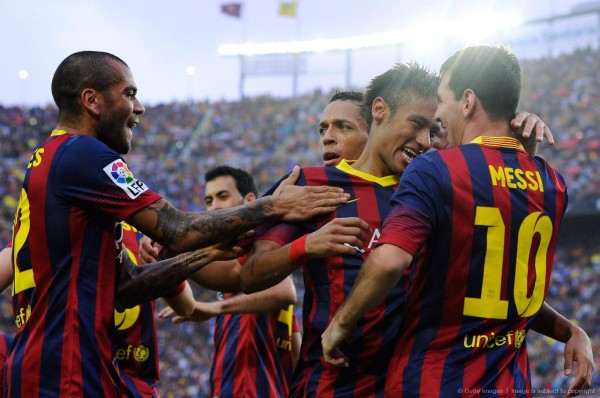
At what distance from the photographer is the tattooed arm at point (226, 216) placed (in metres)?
3.64

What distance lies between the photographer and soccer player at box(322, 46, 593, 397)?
10.1 feet

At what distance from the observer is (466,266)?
3.15 meters

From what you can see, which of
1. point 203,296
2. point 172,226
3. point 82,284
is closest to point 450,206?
point 172,226

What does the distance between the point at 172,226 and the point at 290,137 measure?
29.7 metres

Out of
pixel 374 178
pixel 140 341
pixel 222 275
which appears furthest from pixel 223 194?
pixel 374 178

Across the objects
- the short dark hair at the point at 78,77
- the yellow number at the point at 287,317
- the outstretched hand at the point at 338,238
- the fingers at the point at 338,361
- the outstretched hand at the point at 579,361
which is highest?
the short dark hair at the point at 78,77

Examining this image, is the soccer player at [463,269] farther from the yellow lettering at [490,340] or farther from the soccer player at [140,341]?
the soccer player at [140,341]

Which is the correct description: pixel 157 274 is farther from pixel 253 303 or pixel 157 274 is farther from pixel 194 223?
pixel 253 303

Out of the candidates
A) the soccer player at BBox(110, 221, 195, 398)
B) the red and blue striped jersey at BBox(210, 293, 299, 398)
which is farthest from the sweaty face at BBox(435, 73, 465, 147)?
the red and blue striped jersey at BBox(210, 293, 299, 398)

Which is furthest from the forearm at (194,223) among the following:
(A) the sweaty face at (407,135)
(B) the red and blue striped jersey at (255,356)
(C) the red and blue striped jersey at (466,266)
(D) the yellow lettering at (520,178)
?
(B) the red and blue striped jersey at (255,356)

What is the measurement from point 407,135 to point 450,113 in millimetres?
450

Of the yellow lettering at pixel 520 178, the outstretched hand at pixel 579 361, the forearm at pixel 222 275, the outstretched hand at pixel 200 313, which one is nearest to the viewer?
the yellow lettering at pixel 520 178

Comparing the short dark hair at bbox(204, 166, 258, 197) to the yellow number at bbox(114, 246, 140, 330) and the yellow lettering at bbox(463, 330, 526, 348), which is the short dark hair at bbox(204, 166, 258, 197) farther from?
the yellow lettering at bbox(463, 330, 526, 348)

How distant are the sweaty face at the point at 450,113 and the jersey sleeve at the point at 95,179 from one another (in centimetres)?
141
